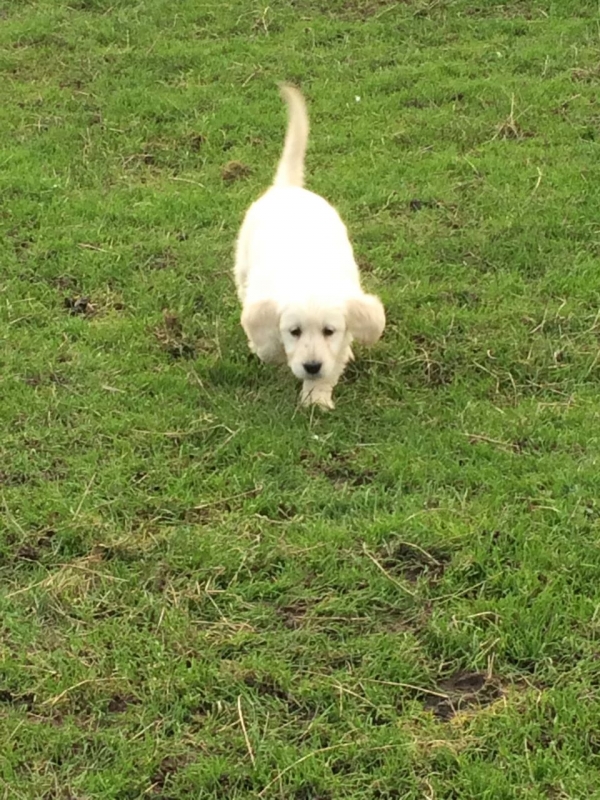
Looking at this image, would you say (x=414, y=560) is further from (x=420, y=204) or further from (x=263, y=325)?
(x=420, y=204)

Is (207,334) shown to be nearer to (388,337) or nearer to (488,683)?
(388,337)

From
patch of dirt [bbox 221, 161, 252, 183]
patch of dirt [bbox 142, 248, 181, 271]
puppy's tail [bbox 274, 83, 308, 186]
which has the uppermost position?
puppy's tail [bbox 274, 83, 308, 186]

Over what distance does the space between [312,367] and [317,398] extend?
6.9 inches

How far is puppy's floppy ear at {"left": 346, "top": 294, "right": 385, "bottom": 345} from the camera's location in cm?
452

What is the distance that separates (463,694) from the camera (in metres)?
3.21

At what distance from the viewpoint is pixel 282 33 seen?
361 inches

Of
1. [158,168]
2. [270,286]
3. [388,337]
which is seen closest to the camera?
[270,286]

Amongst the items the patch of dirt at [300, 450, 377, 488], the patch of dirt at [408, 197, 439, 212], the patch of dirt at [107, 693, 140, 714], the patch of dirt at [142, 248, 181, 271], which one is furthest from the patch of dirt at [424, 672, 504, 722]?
the patch of dirt at [408, 197, 439, 212]

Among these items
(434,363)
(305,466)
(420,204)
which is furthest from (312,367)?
(420,204)

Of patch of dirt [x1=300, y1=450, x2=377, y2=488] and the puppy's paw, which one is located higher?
the puppy's paw

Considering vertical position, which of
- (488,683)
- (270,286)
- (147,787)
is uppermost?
(270,286)

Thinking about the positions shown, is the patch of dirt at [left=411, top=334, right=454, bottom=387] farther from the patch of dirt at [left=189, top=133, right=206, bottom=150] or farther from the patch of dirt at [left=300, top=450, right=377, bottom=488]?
the patch of dirt at [left=189, top=133, right=206, bottom=150]

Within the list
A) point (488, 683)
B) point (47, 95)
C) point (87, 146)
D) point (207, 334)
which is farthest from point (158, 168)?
point (488, 683)

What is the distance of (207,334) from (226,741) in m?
2.50
